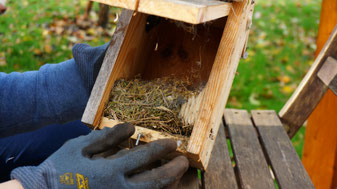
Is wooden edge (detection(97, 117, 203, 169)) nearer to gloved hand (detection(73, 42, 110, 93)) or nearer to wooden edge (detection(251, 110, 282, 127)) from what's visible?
gloved hand (detection(73, 42, 110, 93))

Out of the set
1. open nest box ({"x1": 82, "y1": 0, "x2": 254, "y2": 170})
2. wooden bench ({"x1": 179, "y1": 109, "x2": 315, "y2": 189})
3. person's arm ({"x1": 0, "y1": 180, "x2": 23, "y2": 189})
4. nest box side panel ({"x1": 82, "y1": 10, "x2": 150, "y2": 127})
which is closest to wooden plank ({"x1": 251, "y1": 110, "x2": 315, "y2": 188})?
wooden bench ({"x1": 179, "y1": 109, "x2": 315, "y2": 189})

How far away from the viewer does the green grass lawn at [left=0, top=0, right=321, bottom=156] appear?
12.6 ft

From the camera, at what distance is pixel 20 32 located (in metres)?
4.46

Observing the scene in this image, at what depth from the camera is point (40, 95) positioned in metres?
1.75

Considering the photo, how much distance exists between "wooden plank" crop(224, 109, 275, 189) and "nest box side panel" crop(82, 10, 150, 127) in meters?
0.70

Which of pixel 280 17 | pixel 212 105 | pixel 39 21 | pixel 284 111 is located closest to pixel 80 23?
pixel 39 21

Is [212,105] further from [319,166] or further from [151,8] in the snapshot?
[319,166]

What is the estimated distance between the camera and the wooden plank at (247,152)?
1.62 meters

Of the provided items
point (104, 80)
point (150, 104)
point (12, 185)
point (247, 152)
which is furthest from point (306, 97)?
point (12, 185)

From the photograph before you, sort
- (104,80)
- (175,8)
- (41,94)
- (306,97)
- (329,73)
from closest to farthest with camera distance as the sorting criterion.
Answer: (175,8), (104,80), (41,94), (329,73), (306,97)

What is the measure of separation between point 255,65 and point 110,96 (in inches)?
124

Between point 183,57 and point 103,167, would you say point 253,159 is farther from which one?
point 103,167

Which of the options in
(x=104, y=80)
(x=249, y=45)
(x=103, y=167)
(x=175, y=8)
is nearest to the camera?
(x=175, y=8)

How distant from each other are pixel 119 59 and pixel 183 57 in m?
0.40
